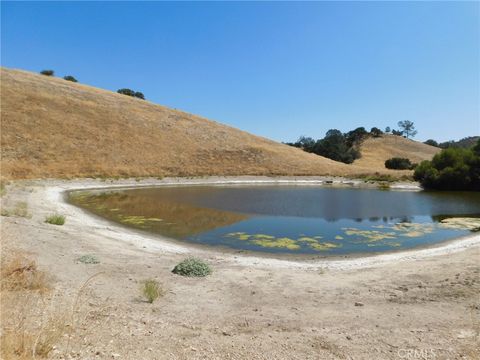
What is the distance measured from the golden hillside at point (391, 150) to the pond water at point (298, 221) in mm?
88083

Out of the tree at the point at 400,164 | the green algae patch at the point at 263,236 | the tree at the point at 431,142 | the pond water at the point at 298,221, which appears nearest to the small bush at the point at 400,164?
the tree at the point at 400,164

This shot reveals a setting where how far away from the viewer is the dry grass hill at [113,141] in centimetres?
5881

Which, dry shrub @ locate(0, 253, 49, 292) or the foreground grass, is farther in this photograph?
dry shrub @ locate(0, 253, 49, 292)

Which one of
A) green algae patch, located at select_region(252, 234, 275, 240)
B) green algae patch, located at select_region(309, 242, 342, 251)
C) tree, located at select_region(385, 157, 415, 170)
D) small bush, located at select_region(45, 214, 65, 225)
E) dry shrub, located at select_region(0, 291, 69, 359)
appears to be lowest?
green algae patch, located at select_region(309, 242, 342, 251)

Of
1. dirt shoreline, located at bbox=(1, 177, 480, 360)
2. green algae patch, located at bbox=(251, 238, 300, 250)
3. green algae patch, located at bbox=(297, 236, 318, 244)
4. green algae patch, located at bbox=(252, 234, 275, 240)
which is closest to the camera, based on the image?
dirt shoreline, located at bbox=(1, 177, 480, 360)

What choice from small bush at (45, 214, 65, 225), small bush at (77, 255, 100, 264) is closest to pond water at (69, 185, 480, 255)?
small bush at (45, 214, 65, 225)

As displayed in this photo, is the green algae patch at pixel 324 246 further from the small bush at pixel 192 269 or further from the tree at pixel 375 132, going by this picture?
the tree at pixel 375 132

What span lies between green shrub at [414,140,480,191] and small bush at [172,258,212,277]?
5510cm

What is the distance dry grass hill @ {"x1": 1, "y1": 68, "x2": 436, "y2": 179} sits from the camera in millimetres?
58812

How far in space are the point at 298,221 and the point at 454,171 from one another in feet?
136

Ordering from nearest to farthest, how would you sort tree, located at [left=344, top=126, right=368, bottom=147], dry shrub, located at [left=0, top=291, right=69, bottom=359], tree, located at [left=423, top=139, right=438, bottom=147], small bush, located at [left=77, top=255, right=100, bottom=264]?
dry shrub, located at [left=0, top=291, right=69, bottom=359] → small bush, located at [left=77, top=255, right=100, bottom=264] → tree, located at [left=344, top=126, right=368, bottom=147] → tree, located at [left=423, top=139, right=438, bottom=147]

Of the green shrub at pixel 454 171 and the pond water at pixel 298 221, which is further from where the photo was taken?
the green shrub at pixel 454 171

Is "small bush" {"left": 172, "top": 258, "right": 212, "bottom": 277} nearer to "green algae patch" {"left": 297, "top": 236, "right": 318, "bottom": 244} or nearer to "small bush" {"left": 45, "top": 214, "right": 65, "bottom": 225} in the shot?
"green algae patch" {"left": 297, "top": 236, "right": 318, "bottom": 244}

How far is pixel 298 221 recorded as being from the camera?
25875 millimetres
